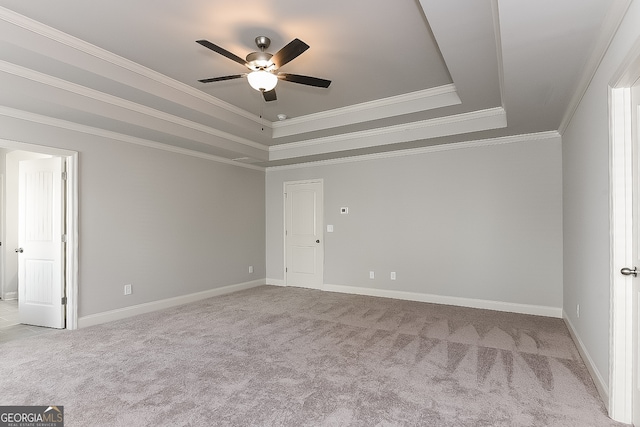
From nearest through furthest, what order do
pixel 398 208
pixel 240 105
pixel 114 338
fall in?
pixel 114 338 → pixel 240 105 → pixel 398 208

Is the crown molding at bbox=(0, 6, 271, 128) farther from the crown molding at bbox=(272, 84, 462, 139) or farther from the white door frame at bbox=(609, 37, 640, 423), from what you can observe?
Answer: the white door frame at bbox=(609, 37, 640, 423)

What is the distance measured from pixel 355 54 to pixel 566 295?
3882 millimetres

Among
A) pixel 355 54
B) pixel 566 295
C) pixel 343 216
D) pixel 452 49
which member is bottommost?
pixel 566 295

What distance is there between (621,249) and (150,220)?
5.26m

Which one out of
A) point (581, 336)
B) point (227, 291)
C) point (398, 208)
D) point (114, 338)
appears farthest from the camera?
point (227, 291)

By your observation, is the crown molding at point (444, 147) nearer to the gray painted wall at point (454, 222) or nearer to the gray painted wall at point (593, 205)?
Answer: the gray painted wall at point (454, 222)

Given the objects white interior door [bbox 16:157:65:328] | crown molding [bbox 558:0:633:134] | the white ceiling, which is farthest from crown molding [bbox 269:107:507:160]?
white interior door [bbox 16:157:65:328]

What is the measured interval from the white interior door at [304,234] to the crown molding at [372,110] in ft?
4.60

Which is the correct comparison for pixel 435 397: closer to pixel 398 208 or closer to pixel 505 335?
pixel 505 335

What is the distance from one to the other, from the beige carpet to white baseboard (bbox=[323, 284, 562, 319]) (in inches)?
8.6

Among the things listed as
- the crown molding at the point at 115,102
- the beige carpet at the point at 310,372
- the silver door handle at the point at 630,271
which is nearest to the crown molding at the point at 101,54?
the crown molding at the point at 115,102

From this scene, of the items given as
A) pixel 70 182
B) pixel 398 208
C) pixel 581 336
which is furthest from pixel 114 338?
pixel 581 336

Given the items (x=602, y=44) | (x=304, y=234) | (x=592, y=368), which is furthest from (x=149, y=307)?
(x=602, y=44)

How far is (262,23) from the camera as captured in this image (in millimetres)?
2902
